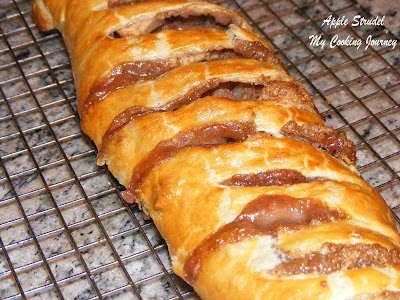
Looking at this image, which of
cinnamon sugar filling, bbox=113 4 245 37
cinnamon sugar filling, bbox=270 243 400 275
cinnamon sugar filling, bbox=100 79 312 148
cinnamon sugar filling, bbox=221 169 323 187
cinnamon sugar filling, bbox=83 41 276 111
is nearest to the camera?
cinnamon sugar filling, bbox=270 243 400 275

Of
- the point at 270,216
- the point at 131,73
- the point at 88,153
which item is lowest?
the point at 88,153

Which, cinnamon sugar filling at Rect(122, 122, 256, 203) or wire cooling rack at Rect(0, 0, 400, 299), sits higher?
cinnamon sugar filling at Rect(122, 122, 256, 203)

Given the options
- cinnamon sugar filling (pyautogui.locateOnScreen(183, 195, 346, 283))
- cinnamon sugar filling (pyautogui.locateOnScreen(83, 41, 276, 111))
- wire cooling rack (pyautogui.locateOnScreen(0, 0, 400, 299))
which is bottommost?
wire cooling rack (pyautogui.locateOnScreen(0, 0, 400, 299))

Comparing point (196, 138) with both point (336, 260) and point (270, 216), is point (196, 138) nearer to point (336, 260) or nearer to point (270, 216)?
point (270, 216)

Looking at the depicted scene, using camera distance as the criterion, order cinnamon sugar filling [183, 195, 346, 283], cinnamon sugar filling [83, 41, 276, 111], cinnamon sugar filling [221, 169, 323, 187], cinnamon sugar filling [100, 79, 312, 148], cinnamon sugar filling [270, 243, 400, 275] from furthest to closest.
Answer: cinnamon sugar filling [83, 41, 276, 111] → cinnamon sugar filling [100, 79, 312, 148] → cinnamon sugar filling [221, 169, 323, 187] → cinnamon sugar filling [183, 195, 346, 283] → cinnamon sugar filling [270, 243, 400, 275]

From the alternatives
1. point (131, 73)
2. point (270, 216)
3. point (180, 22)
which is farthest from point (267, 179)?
point (180, 22)

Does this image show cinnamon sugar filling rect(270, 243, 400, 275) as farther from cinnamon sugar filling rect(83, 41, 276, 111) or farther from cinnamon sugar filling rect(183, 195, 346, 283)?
cinnamon sugar filling rect(83, 41, 276, 111)

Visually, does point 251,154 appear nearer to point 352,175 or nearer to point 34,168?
point 352,175

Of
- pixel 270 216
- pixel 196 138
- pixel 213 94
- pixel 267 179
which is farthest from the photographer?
pixel 213 94

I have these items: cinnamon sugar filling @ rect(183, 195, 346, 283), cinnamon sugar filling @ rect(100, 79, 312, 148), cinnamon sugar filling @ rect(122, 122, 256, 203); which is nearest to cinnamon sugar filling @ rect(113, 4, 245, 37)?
cinnamon sugar filling @ rect(100, 79, 312, 148)
